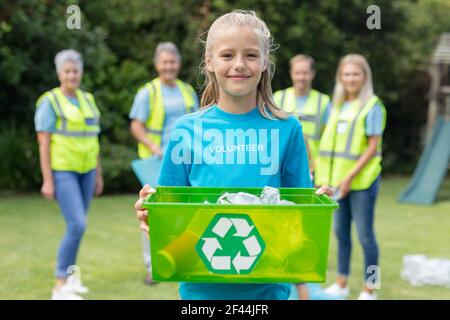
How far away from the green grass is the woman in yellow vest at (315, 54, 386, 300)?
0.67 meters

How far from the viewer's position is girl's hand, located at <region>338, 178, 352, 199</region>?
5.42m

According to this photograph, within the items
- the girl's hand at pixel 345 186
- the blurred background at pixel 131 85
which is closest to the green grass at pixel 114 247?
the blurred background at pixel 131 85

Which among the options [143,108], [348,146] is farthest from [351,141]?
[143,108]

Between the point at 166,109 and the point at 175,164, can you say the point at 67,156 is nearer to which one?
the point at 166,109

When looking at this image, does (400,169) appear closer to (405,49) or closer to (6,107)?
(405,49)

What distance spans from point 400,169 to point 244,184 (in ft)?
51.1

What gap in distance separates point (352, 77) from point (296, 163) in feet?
10.2

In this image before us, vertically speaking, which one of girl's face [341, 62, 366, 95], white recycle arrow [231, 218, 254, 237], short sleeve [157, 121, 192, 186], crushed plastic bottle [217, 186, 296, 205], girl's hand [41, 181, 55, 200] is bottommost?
girl's hand [41, 181, 55, 200]

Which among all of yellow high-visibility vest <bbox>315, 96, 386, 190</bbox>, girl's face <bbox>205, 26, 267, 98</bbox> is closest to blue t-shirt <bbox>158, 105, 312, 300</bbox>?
girl's face <bbox>205, 26, 267, 98</bbox>

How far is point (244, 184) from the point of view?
2502 millimetres

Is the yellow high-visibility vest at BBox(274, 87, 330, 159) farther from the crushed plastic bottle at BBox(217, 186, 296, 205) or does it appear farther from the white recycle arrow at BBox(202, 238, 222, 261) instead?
the white recycle arrow at BBox(202, 238, 222, 261)

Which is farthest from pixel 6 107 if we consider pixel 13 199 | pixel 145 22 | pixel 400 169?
pixel 400 169

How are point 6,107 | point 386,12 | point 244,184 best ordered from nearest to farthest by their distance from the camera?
point 244,184 < point 6,107 < point 386,12

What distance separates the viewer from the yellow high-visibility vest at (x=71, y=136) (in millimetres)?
5531
